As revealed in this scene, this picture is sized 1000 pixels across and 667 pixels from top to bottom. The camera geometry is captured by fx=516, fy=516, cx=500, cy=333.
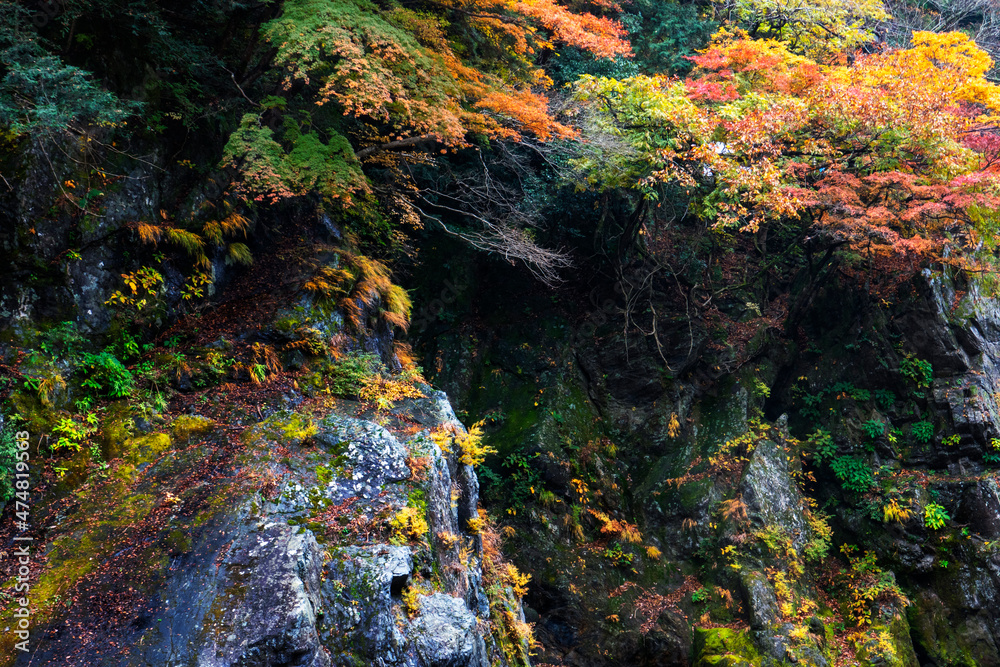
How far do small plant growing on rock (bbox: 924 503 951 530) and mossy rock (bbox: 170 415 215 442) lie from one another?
12889 millimetres

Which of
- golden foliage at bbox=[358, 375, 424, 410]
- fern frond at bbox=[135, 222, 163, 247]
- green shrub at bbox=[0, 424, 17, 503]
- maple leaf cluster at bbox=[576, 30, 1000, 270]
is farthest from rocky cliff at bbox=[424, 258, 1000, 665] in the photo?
green shrub at bbox=[0, 424, 17, 503]

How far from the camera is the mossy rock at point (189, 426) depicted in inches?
219

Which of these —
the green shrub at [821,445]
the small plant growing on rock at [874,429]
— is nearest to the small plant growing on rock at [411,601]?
the green shrub at [821,445]

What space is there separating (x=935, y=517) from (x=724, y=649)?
5.21 m

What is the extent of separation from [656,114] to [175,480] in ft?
29.3

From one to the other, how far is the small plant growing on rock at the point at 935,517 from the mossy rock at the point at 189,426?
12.9 meters

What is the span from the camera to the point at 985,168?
9477 millimetres

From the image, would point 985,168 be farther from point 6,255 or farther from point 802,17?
point 6,255

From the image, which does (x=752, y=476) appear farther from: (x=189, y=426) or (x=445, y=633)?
(x=189, y=426)

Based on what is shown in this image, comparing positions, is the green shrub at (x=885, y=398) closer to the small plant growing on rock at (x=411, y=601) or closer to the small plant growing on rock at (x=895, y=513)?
the small plant growing on rock at (x=895, y=513)

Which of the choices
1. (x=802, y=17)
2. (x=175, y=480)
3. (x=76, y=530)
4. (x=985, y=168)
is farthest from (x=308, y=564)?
(x=802, y=17)

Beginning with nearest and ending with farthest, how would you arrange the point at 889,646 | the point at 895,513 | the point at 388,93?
the point at 388,93 → the point at 889,646 → the point at 895,513

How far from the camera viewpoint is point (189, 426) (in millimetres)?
5668

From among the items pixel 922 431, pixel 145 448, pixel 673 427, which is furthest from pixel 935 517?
pixel 145 448
